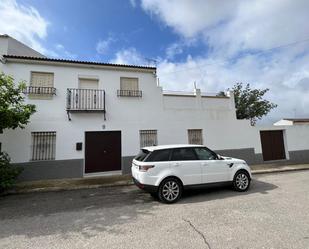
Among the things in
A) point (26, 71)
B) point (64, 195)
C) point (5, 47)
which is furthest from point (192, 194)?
point (5, 47)

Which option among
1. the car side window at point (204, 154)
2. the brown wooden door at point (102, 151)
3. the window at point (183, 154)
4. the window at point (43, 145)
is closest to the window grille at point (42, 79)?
the window at point (43, 145)

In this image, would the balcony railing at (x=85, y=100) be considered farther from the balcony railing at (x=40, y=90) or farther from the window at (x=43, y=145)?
the window at (x=43, y=145)

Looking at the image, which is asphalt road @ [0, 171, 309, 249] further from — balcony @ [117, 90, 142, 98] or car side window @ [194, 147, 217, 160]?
balcony @ [117, 90, 142, 98]

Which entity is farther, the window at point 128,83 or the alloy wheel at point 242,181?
the window at point 128,83

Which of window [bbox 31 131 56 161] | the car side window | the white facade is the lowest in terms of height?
the car side window

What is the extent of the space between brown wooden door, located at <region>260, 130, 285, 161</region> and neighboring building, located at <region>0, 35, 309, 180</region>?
64 centimetres

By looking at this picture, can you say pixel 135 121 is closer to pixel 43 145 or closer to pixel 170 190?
pixel 43 145

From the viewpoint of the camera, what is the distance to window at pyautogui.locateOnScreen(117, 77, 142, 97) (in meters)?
10.2

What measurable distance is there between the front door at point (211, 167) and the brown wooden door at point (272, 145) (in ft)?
25.8

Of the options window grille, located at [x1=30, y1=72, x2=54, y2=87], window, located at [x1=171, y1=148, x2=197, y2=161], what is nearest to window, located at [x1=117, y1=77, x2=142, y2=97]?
window grille, located at [x1=30, y1=72, x2=54, y2=87]

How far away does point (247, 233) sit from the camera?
3277 mm

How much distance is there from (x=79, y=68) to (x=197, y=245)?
31.8 feet

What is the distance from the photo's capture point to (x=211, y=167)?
5.71m

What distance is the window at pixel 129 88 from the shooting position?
1017 centimetres
